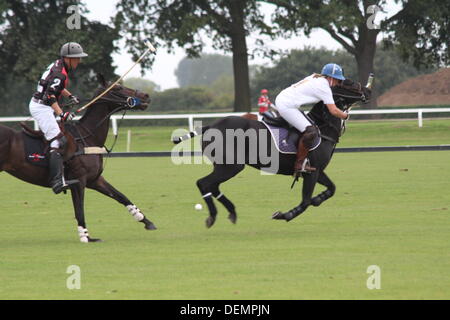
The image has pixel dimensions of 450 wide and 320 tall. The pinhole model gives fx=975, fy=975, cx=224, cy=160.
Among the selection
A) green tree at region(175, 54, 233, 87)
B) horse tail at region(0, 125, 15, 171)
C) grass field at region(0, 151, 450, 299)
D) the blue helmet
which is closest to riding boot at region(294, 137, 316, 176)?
grass field at region(0, 151, 450, 299)

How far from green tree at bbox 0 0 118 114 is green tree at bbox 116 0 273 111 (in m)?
1.04

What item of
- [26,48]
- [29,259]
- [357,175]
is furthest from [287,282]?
[26,48]

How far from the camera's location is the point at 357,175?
19016 mm

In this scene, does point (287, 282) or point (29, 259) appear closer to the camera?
point (287, 282)

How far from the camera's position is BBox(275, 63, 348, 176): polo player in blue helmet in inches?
460

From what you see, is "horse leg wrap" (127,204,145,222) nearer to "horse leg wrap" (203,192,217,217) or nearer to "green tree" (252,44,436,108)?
"horse leg wrap" (203,192,217,217)

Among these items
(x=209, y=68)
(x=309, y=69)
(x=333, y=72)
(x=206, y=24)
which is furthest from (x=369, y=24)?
(x=209, y=68)

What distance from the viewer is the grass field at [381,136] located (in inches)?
1168

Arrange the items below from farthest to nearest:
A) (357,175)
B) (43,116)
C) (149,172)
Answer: (149,172)
(357,175)
(43,116)

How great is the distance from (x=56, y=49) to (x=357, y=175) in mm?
21390

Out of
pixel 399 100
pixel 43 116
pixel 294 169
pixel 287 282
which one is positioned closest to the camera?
pixel 287 282

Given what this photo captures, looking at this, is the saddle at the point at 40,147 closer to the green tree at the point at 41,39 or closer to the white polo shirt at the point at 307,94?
the white polo shirt at the point at 307,94
